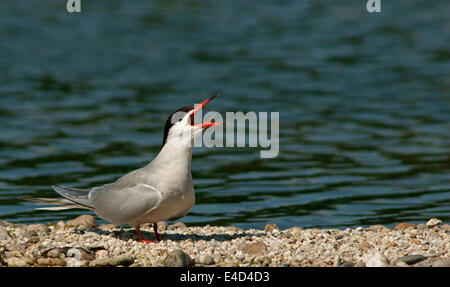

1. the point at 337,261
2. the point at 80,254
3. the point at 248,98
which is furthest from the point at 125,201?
the point at 248,98

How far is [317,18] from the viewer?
1001 inches

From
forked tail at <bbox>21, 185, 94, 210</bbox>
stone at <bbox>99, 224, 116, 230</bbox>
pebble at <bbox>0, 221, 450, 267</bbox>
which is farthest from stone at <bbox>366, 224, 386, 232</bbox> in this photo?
forked tail at <bbox>21, 185, 94, 210</bbox>

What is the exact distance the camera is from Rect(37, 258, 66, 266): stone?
6398 mm

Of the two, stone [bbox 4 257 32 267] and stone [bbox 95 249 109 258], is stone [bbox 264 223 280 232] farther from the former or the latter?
stone [bbox 4 257 32 267]

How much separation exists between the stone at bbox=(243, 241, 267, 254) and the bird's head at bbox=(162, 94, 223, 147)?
1.00m

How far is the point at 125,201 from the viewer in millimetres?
7000

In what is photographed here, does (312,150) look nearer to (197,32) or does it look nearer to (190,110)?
(190,110)

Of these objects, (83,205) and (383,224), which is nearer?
(83,205)

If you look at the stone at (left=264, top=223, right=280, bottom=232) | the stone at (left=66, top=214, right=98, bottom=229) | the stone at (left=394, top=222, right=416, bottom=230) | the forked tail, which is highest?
the forked tail

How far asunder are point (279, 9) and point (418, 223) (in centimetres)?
1888

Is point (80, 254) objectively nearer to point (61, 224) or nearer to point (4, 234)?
point (4, 234)

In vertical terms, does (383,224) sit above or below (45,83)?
below

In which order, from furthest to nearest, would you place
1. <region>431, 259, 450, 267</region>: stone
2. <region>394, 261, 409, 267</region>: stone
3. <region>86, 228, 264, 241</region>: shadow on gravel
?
<region>86, 228, 264, 241</region>: shadow on gravel, <region>394, 261, 409, 267</region>: stone, <region>431, 259, 450, 267</region>: stone
